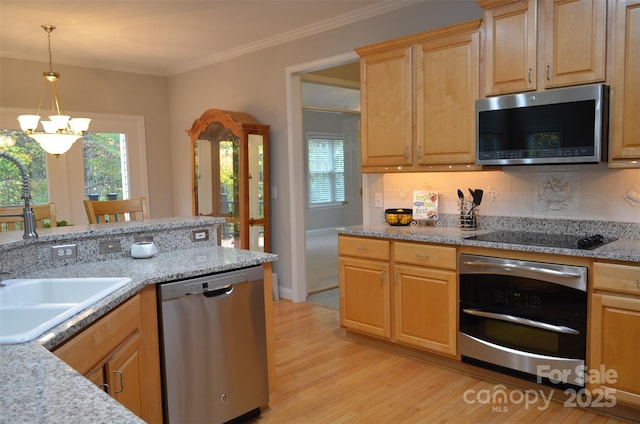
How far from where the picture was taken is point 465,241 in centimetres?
297

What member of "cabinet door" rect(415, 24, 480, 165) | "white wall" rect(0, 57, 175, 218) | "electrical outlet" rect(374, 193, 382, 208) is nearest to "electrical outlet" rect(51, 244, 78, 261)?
"cabinet door" rect(415, 24, 480, 165)

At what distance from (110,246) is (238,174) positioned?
238cm

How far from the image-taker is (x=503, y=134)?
9.81ft

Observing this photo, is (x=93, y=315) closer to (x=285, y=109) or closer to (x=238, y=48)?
(x=285, y=109)

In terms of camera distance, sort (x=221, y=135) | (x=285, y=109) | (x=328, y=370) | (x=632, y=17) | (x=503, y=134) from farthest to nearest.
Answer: (x=221, y=135) < (x=285, y=109) < (x=328, y=370) < (x=503, y=134) < (x=632, y=17)

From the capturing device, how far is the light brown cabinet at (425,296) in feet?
10.0

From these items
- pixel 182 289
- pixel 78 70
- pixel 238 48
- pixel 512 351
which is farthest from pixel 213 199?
pixel 512 351

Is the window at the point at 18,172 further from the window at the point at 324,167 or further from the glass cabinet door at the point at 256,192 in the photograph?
the window at the point at 324,167

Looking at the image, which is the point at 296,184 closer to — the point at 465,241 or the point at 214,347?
the point at 465,241

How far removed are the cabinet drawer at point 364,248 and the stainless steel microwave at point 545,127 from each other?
867 millimetres

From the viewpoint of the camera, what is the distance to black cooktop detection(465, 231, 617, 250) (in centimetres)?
265

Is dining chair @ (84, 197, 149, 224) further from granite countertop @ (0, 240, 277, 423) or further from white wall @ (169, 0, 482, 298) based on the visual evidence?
granite countertop @ (0, 240, 277, 423)

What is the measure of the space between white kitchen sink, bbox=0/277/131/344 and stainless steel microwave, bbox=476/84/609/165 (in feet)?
7.44

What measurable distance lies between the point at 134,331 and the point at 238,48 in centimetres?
391
